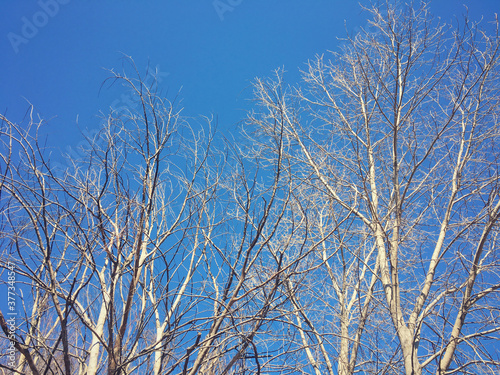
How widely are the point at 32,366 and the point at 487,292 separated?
Answer: 385cm

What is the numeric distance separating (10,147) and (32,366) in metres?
1.23

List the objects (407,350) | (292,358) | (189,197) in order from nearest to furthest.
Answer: (292,358), (189,197), (407,350)

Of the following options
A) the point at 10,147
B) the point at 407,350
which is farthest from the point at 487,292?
the point at 10,147

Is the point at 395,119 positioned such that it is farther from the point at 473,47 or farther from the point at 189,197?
the point at 189,197

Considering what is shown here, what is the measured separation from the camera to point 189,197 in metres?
2.95

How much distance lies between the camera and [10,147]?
211 centimetres

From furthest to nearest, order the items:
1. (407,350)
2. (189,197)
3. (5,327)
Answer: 1. (407,350)
2. (189,197)
3. (5,327)

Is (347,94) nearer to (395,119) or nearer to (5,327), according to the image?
(395,119)

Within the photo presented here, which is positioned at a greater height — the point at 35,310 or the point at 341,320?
the point at 341,320

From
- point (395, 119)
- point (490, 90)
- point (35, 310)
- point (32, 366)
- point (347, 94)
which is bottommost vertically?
point (32, 366)

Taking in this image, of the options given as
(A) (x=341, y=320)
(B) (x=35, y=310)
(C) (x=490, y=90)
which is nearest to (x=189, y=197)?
(B) (x=35, y=310)

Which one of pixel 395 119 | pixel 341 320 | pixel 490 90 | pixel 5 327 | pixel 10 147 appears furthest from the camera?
pixel 341 320

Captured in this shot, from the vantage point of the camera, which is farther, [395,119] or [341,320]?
[341,320]

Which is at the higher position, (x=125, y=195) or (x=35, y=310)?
(x=125, y=195)
